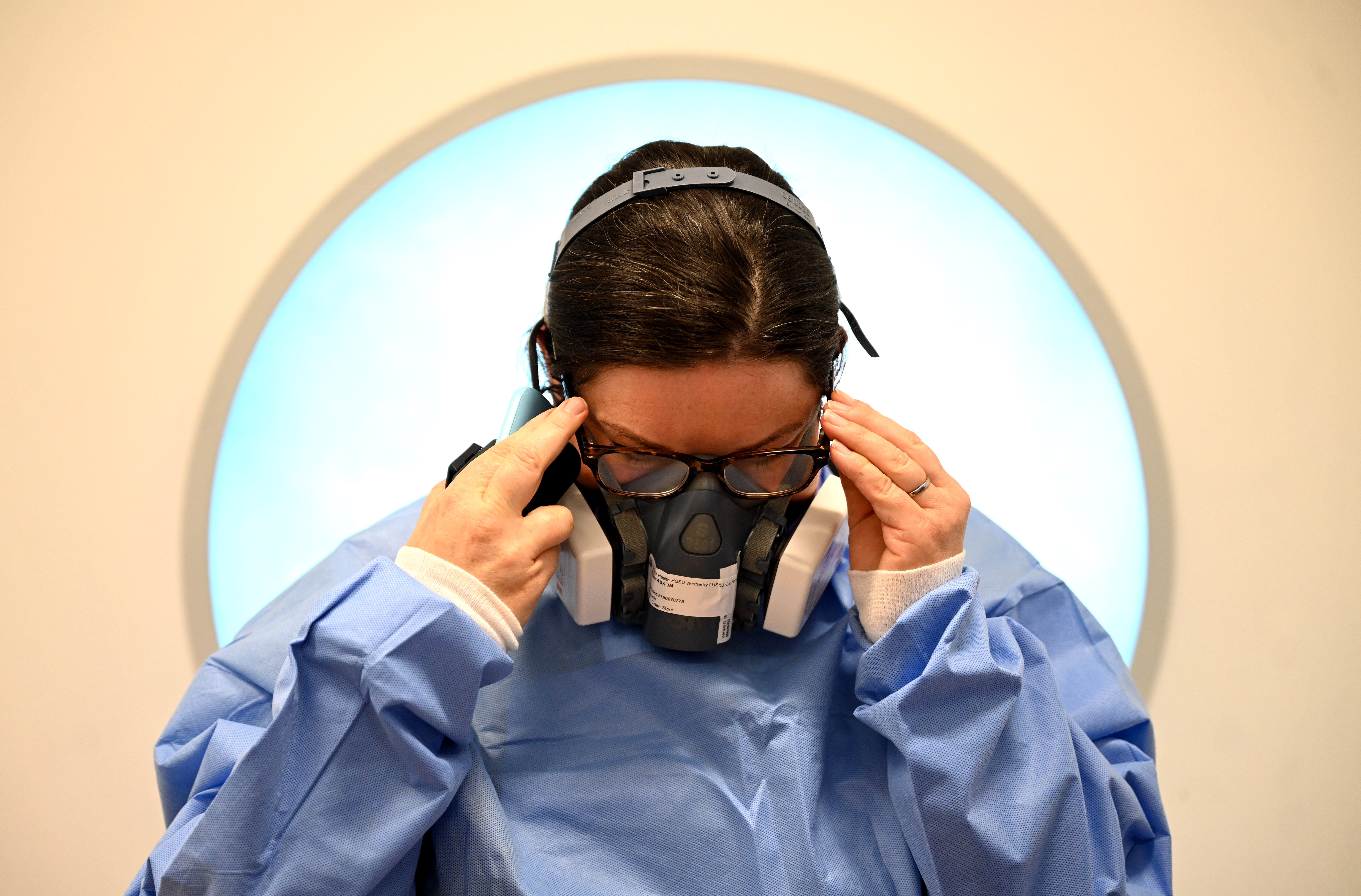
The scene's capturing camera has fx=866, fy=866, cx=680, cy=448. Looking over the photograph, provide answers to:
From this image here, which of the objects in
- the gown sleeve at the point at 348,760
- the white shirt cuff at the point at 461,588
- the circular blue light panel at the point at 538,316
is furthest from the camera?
the circular blue light panel at the point at 538,316

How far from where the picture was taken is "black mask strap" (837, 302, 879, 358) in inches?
54.5

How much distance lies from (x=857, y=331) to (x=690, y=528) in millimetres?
458

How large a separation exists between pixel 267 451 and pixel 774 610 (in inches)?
40.0

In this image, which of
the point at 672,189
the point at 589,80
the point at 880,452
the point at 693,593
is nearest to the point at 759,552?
the point at 693,593

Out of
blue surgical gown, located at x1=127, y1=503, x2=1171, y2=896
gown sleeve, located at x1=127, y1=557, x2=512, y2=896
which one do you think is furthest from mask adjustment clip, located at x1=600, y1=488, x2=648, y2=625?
gown sleeve, located at x1=127, y1=557, x2=512, y2=896

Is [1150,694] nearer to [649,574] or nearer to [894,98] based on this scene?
[649,574]

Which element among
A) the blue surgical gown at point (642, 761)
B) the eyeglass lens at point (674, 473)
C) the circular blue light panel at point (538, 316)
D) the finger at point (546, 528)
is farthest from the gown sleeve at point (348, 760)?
the circular blue light panel at point (538, 316)

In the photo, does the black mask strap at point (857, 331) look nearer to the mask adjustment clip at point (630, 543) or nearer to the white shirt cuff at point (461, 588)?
the mask adjustment clip at point (630, 543)

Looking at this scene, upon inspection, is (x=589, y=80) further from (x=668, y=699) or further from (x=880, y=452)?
(x=668, y=699)

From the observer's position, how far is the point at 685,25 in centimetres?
155

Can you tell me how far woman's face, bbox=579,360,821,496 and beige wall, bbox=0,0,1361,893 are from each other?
0.65m

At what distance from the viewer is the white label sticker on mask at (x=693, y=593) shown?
122cm

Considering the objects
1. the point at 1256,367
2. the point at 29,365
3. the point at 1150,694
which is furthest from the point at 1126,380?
the point at 29,365

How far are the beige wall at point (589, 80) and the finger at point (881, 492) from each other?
0.66 metres
